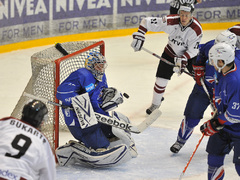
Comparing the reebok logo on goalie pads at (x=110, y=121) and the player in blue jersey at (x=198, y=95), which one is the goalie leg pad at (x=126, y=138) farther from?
the player in blue jersey at (x=198, y=95)

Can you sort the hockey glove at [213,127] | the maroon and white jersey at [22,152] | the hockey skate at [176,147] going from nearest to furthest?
the maroon and white jersey at [22,152] < the hockey glove at [213,127] < the hockey skate at [176,147]

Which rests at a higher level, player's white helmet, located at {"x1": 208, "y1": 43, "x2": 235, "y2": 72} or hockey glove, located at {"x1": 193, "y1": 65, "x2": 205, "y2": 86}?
player's white helmet, located at {"x1": 208, "y1": 43, "x2": 235, "y2": 72}

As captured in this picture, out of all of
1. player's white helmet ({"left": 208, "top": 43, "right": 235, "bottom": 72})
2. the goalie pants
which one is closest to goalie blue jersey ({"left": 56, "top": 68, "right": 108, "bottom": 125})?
the goalie pants

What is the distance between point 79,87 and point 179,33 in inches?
55.4

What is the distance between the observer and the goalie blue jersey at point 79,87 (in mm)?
4117

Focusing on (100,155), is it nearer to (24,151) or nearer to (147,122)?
(147,122)

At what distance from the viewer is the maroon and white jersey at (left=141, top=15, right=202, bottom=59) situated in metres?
5.14

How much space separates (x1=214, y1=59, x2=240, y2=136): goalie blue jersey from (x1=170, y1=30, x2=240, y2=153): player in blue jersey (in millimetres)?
583

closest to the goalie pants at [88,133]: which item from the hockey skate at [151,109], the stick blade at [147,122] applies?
the stick blade at [147,122]

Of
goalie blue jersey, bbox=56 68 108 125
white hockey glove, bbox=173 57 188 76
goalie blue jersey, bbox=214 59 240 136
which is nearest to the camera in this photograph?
goalie blue jersey, bbox=214 59 240 136

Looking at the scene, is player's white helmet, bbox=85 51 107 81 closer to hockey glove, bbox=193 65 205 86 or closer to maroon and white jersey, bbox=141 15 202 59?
→ hockey glove, bbox=193 65 205 86

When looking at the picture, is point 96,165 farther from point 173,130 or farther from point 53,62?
point 173,130

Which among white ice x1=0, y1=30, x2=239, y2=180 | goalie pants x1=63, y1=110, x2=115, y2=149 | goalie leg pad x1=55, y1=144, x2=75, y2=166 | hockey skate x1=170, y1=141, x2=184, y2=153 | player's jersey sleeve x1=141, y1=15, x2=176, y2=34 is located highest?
player's jersey sleeve x1=141, y1=15, x2=176, y2=34

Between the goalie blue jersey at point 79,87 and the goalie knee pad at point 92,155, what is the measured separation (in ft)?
1.03
